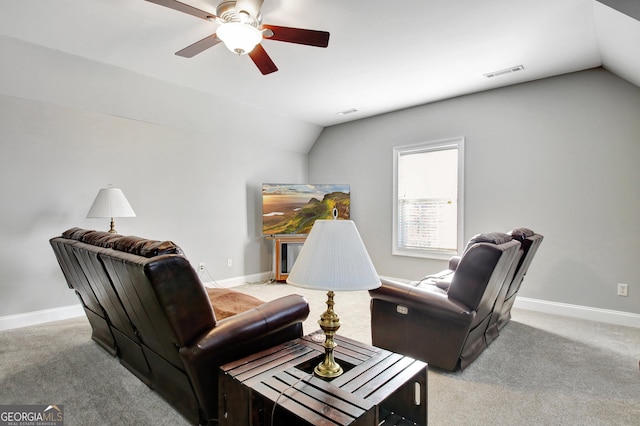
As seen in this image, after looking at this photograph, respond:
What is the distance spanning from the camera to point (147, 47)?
3.03 metres

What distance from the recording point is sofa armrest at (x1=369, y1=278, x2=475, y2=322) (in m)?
2.15

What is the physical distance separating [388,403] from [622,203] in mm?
3453

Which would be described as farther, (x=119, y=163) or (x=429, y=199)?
(x=429, y=199)

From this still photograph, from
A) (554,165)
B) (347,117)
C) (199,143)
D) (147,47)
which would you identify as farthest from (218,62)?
(554,165)

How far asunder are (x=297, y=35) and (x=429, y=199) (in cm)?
322

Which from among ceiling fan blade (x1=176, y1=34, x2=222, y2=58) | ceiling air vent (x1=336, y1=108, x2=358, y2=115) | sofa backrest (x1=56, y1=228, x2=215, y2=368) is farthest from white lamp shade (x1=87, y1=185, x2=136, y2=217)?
ceiling air vent (x1=336, y1=108, x2=358, y2=115)

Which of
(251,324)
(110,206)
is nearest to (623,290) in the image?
(251,324)

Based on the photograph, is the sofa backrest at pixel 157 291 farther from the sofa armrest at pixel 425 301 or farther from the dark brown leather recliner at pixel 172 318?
the sofa armrest at pixel 425 301

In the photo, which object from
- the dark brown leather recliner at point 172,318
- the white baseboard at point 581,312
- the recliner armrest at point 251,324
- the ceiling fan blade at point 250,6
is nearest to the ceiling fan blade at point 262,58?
the ceiling fan blade at point 250,6

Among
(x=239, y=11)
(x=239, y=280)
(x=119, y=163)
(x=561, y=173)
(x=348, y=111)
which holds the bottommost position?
(x=239, y=280)

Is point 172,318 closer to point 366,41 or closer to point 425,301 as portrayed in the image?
point 425,301

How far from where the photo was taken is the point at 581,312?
11.7 feet

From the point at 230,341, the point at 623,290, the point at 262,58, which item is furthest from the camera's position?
the point at 623,290

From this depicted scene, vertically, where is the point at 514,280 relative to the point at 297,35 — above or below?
below
